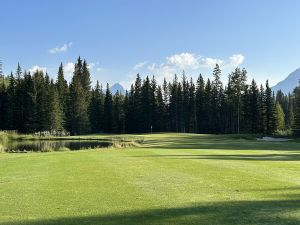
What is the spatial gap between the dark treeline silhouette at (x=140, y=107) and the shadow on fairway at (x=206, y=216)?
82.3 m

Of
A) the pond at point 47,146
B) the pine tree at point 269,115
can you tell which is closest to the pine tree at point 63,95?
the pond at point 47,146

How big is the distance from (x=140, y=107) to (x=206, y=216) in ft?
364

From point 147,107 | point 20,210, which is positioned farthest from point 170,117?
point 20,210

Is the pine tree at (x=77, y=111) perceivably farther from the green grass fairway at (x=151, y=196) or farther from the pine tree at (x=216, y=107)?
the green grass fairway at (x=151, y=196)

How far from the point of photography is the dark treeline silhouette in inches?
3994

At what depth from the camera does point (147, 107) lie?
12050 cm

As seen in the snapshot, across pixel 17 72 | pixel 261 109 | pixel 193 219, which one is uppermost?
Result: pixel 17 72

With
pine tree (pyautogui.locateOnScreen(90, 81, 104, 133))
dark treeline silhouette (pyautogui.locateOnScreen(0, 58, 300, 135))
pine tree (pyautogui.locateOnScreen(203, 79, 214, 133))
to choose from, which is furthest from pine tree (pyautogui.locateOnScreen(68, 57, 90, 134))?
pine tree (pyautogui.locateOnScreen(203, 79, 214, 133))

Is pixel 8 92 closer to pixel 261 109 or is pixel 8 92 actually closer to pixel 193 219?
pixel 261 109

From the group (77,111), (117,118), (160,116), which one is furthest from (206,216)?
(160,116)

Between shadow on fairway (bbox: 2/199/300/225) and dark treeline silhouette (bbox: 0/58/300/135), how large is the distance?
82267 mm

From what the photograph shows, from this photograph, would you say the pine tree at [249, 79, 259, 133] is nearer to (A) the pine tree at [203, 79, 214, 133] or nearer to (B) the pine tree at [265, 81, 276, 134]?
(B) the pine tree at [265, 81, 276, 134]

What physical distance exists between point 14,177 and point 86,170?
11.4ft

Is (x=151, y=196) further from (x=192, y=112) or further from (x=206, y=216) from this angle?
(x=192, y=112)
